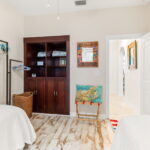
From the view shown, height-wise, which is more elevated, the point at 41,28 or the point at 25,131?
the point at 41,28

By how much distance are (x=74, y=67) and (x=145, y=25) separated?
2.09 m

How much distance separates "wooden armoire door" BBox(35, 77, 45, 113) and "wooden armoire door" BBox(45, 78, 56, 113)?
0.39ft

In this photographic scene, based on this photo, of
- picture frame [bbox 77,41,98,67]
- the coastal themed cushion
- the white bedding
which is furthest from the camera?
picture frame [bbox 77,41,98,67]

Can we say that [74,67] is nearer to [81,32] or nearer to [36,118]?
[81,32]

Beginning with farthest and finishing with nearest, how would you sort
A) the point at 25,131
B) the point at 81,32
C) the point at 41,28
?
1. the point at 41,28
2. the point at 81,32
3. the point at 25,131

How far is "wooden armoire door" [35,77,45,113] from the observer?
338 cm

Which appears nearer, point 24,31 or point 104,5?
point 104,5

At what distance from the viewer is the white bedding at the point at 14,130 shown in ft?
4.60

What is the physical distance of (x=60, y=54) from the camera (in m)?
3.44

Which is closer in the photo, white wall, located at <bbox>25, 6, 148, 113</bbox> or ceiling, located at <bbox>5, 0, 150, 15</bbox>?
ceiling, located at <bbox>5, 0, 150, 15</bbox>

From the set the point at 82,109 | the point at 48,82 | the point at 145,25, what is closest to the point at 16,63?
the point at 48,82

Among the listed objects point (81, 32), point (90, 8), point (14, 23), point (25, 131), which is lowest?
point (25, 131)

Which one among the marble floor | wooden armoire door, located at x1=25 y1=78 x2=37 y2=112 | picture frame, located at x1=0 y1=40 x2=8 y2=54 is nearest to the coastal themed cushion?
the marble floor

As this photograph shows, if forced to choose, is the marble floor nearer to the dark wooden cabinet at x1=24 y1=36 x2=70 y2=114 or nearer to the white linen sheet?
the dark wooden cabinet at x1=24 y1=36 x2=70 y2=114
